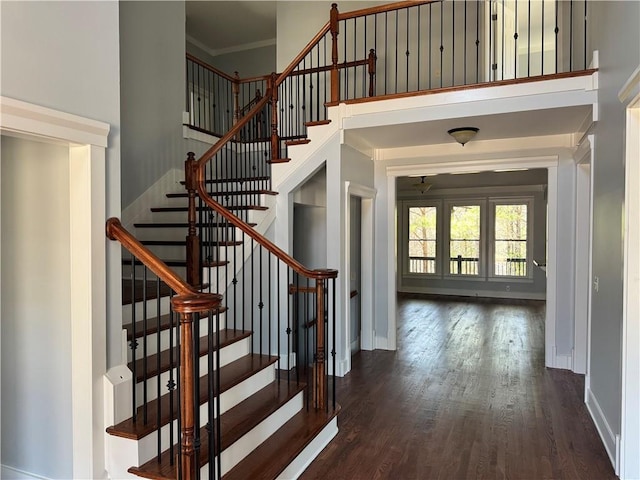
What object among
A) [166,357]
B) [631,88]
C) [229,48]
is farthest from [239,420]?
[229,48]

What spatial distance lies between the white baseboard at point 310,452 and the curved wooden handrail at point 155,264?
1228 mm

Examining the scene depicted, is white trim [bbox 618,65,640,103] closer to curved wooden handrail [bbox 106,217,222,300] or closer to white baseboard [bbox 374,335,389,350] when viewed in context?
curved wooden handrail [bbox 106,217,222,300]

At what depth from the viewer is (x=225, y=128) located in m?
7.68

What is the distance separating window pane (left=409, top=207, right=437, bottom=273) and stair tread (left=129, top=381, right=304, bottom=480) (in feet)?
25.8

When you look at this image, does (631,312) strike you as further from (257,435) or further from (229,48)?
(229,48)

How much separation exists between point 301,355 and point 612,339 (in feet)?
11.7

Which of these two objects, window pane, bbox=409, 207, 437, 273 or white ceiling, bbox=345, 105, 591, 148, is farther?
window pane, bbox=409, 207, 437, 273

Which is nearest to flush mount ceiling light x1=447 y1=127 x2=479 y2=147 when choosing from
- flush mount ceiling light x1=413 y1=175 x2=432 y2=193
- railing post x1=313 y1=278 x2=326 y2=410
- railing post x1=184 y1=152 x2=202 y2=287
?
railing post x1=313 y1=278 x2=326 y2=410

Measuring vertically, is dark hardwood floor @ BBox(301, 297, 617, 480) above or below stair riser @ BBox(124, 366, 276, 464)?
below

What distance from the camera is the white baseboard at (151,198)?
4.57 m

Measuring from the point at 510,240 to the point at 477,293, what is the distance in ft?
4.63

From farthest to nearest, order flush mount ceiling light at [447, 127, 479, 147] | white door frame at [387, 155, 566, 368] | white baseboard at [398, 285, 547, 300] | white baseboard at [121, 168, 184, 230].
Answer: white baseboard at [398, 285, 547, 300]
white door frame at [387, 155, 566, 368]
white baseboard at [121, 168, 184, 230]
flush mount ceiling light at [447, 127, 479, 147]

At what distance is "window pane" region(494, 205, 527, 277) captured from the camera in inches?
379

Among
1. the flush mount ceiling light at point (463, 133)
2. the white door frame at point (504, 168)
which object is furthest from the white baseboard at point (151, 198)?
the flush mount ceiling light at point (463, 133)
